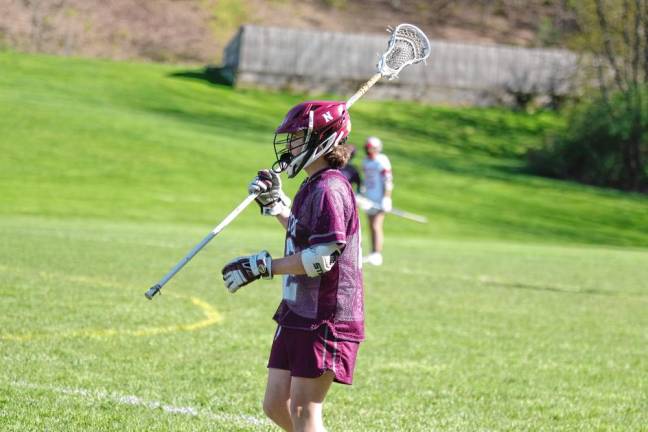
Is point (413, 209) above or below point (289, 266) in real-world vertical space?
below

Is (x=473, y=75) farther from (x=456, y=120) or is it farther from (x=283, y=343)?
(x=283, y=343)

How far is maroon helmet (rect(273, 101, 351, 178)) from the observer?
5027 mm

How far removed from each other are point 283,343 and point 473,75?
49796mm

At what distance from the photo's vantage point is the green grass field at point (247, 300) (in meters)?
6.94

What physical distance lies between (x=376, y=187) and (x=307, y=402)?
1467 centimetres

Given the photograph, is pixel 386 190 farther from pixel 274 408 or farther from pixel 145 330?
pixel 274 408

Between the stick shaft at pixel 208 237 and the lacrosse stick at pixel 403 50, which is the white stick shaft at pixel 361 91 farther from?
the stick shaft at pixel 208 237

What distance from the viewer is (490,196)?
120 feet

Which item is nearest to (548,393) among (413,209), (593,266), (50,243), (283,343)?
(283,343)

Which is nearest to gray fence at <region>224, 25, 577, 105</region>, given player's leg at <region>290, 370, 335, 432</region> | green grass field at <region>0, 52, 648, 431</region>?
green grass field at <region>0, 52, 648, 431</region>

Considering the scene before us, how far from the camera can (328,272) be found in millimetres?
4996

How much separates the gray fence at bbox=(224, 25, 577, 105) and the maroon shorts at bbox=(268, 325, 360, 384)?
44.8 metres

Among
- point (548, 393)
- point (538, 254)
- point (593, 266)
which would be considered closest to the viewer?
point (548, 393)

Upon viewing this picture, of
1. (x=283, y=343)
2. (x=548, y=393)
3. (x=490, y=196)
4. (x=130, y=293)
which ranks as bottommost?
(x=490, y=196)
